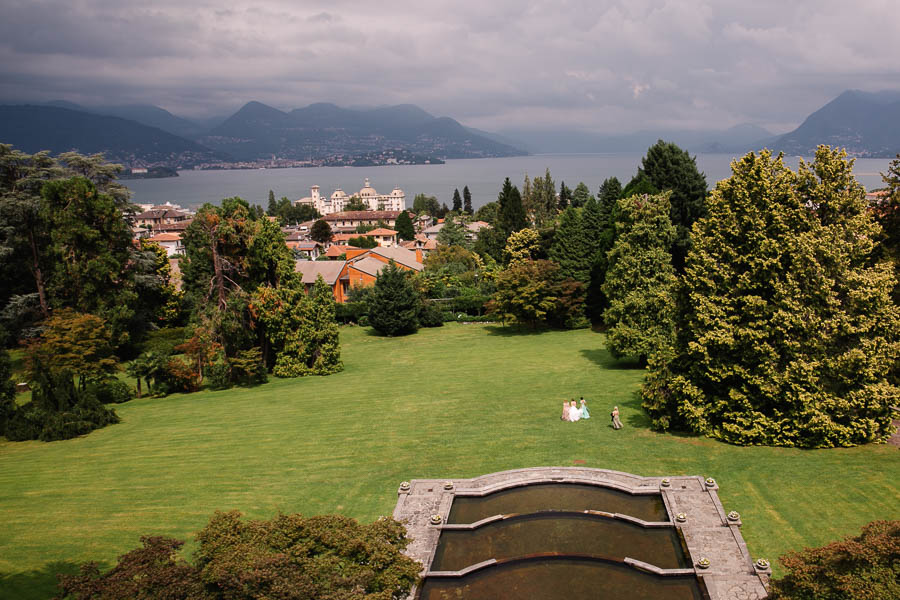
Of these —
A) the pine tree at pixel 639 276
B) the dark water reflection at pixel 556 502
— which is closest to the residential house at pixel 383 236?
the pine tree at pixel 639 276

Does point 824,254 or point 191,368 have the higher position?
point 824,254

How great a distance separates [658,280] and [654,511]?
19.0 m

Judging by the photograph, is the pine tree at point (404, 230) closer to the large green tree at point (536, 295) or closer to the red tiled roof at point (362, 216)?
the red tiled roof at point (362, 216)

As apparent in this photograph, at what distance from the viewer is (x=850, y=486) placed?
14516mm

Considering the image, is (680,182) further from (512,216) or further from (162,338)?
→ (162,338)

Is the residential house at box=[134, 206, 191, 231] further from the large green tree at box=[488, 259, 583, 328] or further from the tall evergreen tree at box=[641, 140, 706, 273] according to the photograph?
the tall evergreen tree at box=[641, 140, 706, 273]

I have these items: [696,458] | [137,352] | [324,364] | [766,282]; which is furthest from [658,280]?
[137,352]

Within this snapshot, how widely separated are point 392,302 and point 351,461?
2461 centimetres

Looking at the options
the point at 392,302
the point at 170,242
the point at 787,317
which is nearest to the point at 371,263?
the point at 392,302

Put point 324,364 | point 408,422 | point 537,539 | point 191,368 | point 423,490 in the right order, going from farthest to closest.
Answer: point 324,364 → point 191,368 → point 408,422 → point 423,490 → point 537,539

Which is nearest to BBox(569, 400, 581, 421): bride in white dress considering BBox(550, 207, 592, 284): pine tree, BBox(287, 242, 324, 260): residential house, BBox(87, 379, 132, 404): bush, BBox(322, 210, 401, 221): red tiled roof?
BBox(87, 379, 132, 404): bush

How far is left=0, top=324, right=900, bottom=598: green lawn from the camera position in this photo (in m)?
13.6

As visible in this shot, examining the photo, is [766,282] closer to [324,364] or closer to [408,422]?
[408,422]

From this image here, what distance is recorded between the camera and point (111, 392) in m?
27.6
